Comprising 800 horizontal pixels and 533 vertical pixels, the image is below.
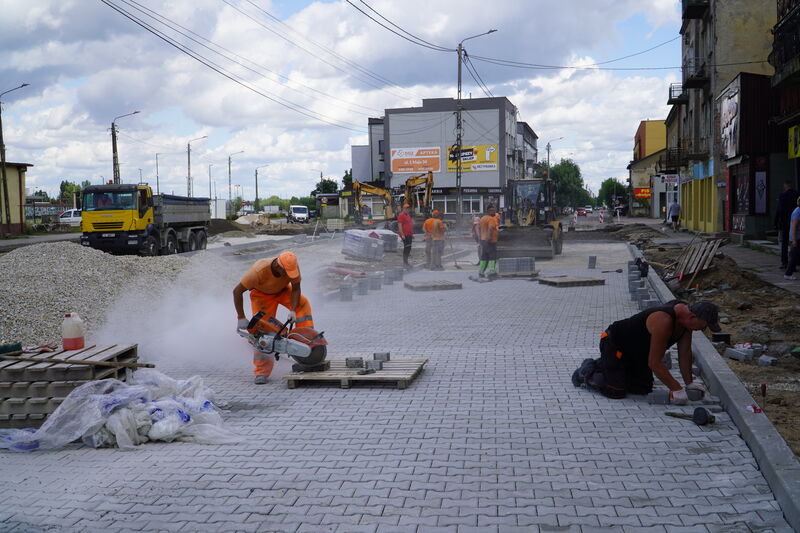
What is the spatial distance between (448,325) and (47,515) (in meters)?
7.87

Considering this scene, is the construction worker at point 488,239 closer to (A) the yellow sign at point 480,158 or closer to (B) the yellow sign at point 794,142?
(B) the yellow sign at point 794,142

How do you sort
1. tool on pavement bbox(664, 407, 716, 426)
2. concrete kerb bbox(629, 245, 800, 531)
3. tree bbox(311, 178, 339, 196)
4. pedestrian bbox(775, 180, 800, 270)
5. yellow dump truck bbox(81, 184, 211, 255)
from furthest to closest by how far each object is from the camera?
tree bbox(311, 178, 339, 196) → yellow dump truck bbox(81, 184, 211, 255) → pedestrian bbox(775, 180, 800, 270) → tool on pavement bbox(664, 407, 716, 426) → concrete kerb bbox(629, 245, 800, 531)

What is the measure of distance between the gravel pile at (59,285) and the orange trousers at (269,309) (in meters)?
4.44

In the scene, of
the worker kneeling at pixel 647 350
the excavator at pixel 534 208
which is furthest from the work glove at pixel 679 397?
the excavator at pixel 534 208

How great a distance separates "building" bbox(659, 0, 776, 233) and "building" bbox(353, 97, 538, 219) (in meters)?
24.6

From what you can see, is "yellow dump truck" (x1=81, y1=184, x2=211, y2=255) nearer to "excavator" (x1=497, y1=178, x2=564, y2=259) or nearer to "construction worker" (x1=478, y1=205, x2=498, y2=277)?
"construction worker" (x1=478, y1=205, x2=498, y2=277)

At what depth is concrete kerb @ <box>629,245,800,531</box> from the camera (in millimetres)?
4081

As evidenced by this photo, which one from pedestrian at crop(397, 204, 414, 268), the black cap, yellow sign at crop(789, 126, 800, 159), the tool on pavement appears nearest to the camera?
the tool on pavement

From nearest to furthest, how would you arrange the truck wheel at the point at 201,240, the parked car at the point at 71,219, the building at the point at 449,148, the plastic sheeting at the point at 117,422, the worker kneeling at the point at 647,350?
the plastic sheeting at the point at 117,422, the worker kneeling at the point at 647,350, the truck wheel at the point at 201,240, the parked car at the point at 71,219, the building at the point at 449,148

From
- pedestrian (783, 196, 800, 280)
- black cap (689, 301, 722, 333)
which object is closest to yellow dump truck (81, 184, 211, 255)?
pedestrian (783, 196, 800, 280)

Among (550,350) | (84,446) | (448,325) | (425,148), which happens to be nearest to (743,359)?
(550,350)

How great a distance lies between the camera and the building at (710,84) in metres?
30.8

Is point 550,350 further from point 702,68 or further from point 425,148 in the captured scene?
point 425,148

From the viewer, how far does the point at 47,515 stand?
4.35m
